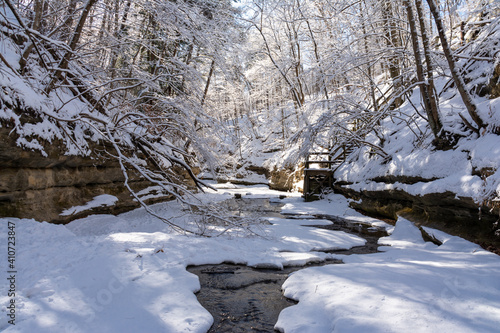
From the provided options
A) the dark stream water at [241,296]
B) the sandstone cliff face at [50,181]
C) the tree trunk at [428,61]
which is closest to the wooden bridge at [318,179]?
the tree trunk at [428,61]

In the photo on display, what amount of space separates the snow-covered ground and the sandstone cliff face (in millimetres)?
569

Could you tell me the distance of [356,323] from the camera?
2332mm

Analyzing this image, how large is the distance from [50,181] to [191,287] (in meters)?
4.28

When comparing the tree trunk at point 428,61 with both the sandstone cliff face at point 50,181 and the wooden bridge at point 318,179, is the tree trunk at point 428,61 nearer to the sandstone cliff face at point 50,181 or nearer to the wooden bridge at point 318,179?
the wooden bridge at point 318,179

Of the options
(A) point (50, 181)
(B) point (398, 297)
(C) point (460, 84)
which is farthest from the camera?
(A) point (50, 181)

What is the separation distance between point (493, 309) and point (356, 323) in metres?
1.21

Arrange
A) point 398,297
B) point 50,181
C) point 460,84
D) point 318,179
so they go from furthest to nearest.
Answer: point 318,179
point 50,181
point 460,84
point 398,297

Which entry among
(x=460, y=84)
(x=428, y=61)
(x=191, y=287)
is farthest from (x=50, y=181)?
(x=428, y=61)

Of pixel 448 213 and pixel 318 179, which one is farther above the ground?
pixel 448 213

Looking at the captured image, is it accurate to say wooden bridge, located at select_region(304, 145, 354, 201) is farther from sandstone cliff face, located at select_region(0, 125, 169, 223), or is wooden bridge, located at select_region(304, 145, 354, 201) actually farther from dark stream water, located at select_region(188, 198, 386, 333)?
Answer: dark stream water, located at select_region(188, 198, 386, 333)

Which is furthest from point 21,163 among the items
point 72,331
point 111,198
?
point 72,331

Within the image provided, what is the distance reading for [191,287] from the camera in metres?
3.46

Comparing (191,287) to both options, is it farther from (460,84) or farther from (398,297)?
(460,84)

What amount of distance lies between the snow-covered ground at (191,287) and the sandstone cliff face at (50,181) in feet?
1.87
